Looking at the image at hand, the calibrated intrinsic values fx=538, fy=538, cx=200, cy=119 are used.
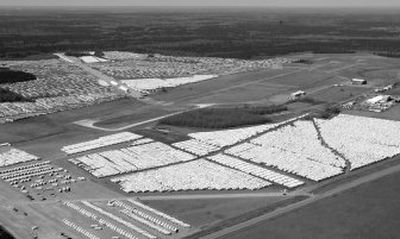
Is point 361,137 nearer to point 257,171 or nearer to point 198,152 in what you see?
point 257,171

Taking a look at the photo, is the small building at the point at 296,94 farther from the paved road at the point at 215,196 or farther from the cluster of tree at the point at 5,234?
the cluster of tree at the point at 5,234

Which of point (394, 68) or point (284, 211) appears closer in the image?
point (284, 211)

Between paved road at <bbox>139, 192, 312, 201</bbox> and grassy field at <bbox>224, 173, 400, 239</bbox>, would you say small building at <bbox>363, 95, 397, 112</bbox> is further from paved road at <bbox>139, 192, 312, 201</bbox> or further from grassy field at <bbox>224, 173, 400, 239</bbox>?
paved road at <bbox>139, 192, 312, 201</bbox>

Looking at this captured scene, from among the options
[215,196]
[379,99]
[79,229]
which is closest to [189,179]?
[215,196]

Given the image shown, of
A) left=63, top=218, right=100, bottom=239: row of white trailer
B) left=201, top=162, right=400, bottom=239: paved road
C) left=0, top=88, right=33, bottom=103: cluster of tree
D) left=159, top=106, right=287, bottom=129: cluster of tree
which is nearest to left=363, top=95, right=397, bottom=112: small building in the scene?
left=159, top=106, right=287, bottom=129: cluster of tree

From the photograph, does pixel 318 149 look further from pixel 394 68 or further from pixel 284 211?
Result: pixel 394 68

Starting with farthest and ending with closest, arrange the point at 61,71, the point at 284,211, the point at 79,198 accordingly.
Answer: the point at 61,71 < the point at 79,198 < the point at 284,211

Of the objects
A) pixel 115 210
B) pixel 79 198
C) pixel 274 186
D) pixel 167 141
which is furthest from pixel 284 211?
pixel 167 141
